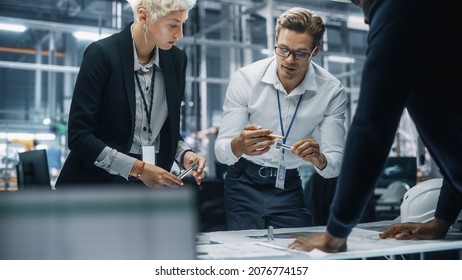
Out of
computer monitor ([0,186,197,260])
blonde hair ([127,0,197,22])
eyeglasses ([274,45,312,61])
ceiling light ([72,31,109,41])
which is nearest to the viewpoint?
computer monitor ([0,186,197,260])

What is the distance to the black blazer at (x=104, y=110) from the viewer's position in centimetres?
162

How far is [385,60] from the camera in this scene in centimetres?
108

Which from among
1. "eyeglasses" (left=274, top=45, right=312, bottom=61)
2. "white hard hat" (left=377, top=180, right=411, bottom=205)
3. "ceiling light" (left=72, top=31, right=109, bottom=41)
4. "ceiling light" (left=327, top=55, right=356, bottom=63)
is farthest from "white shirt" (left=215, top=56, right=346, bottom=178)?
"ceiling light" (left=327, top=55, right=356, bottom=63)

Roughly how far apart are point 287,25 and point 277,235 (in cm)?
72

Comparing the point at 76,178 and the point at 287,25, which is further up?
the point at 287,25

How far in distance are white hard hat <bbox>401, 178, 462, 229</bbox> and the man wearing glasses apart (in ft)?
0.91

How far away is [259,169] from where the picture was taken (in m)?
1.84

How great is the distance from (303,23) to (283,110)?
1.01 feet

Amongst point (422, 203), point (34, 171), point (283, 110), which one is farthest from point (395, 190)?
point (34, 171)

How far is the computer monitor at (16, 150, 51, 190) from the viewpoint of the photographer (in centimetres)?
191

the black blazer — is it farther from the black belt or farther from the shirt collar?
the black belt

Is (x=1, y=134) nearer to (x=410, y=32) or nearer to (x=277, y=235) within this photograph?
(x=277, y=235)

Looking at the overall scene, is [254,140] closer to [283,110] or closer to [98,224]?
[283,110]

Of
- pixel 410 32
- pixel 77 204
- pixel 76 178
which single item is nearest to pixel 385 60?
pixel 410 32
